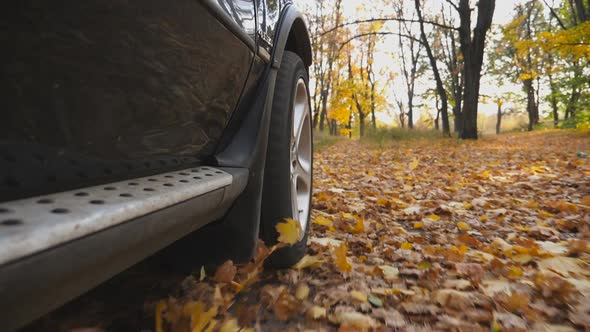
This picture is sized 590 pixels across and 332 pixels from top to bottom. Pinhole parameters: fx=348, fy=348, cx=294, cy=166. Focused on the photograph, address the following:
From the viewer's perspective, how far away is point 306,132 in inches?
91.7

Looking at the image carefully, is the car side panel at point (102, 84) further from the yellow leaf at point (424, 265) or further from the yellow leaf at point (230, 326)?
the yellow leaf at point (424, 265)

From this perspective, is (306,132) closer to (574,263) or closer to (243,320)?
(243,320)

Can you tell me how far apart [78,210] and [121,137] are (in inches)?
11.5

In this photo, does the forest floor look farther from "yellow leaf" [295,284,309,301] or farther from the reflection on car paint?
the reflection on car paint

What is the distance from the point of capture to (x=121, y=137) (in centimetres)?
83

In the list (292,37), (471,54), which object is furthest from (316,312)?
(471,54)

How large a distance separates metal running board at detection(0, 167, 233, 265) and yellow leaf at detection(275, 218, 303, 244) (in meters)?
0.67

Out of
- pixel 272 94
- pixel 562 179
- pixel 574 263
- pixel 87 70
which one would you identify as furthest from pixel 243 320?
pixel 562 179

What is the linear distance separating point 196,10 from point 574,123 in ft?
76.0

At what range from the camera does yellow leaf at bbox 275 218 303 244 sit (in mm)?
1527

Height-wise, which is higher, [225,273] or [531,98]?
[531,98]

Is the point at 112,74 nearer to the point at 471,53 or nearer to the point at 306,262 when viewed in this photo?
the point at 306,262

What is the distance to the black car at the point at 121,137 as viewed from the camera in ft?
1.77

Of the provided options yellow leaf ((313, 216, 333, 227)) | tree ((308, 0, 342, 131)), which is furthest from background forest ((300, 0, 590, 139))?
yellow leaf ((313, 216, 333, 227))
